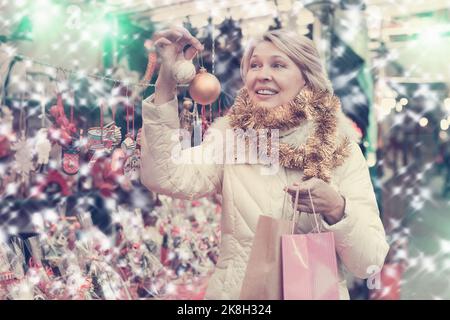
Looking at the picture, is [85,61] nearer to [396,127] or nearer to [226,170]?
[226,170]

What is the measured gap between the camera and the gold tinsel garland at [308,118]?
4.23 ft

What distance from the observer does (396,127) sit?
2621 mm

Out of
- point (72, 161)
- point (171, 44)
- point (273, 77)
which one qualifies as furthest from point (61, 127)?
point (273, 77)

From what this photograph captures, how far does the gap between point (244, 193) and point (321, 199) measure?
220 mm

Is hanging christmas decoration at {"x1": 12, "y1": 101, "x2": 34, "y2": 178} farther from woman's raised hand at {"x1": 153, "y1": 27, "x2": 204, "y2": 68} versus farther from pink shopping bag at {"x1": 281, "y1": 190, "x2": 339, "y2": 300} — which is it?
pink shopping bag at {"x1": 281, "y1": 190, "x2": 339, "y2": 300}

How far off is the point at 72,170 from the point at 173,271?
3.34 feet

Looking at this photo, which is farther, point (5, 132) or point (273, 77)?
point (5, 132)

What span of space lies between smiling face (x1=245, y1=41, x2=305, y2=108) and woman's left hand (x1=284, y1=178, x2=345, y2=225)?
0.27m

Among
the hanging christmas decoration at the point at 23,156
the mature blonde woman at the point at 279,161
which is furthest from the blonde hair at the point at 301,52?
the hanging christmas decoration at the point at 23,156

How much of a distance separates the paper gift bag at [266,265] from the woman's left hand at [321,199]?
0.09 m

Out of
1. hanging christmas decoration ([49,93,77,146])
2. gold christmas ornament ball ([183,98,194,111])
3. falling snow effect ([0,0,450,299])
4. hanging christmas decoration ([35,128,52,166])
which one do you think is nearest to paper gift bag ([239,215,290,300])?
falling snow effect ([0,0,450,299])

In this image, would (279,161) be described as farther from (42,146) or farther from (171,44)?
(42,146)

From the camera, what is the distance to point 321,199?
3.92 feet

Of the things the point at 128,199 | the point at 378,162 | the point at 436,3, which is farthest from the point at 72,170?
the point at 436,3
